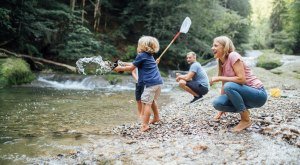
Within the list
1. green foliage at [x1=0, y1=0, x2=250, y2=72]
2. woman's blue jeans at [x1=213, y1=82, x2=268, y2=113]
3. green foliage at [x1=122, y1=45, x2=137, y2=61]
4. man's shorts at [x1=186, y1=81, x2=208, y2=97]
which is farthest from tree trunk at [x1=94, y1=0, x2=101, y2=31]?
woman's blue jeans at [x1=213, y1=82, x2=268, y2=113]

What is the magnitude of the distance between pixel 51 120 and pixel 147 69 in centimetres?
291

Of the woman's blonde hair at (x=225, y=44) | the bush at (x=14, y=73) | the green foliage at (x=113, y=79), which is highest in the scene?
the woman's blonde hair at (x=225, y=44)

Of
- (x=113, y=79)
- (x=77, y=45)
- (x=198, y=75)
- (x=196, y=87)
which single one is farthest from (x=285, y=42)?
(x=196, y=87)

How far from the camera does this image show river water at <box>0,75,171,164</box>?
538 centimetres

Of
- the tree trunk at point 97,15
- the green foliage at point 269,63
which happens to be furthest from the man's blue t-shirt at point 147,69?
the green foliage at point 269,63

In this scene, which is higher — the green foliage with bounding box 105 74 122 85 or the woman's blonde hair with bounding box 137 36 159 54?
the woman's blonde hair with bounding box 137 36 159 54

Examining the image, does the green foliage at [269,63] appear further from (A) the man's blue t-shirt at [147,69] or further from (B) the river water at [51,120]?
(A) the man's blue t-shirt at [147,69]

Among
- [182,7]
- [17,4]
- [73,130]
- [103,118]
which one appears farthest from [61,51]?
[73,130]

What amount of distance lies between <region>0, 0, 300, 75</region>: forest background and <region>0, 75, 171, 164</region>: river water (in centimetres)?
574

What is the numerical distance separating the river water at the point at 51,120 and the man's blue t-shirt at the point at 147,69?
1153mm

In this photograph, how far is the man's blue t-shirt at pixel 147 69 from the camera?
5.96 metres

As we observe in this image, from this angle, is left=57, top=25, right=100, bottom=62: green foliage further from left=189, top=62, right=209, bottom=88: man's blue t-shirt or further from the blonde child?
the blonde child

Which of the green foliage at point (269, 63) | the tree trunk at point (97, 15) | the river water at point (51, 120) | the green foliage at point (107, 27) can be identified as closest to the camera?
the river water at point (51, 120)

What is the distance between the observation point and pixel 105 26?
25672 mm
